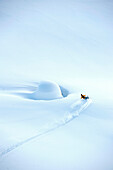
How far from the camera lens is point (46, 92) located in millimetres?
5156

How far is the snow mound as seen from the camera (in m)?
5.01

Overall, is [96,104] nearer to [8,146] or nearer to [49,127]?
[49,127]

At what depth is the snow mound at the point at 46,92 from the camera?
5.01m

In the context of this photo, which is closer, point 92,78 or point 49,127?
point 49,127

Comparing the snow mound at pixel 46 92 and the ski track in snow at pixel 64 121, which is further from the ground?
the ski track in snow at pixel 64 121

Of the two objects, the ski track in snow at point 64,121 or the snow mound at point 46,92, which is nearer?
the ski track in snow at point 64,121

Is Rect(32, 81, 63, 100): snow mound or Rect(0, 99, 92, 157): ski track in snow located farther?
Rect(32, 81, 63, 100): snow mound

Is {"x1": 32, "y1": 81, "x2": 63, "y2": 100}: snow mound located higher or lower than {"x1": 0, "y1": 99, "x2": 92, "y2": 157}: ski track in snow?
lower

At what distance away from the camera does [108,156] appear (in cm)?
238

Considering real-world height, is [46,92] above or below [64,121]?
below

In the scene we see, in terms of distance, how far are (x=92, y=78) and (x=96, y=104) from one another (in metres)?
5.24

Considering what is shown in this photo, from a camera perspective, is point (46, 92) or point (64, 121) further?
point (46, 92)

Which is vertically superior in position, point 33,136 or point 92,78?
point 33,136

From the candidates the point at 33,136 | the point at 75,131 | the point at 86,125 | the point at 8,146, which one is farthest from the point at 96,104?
the point at 8,146
